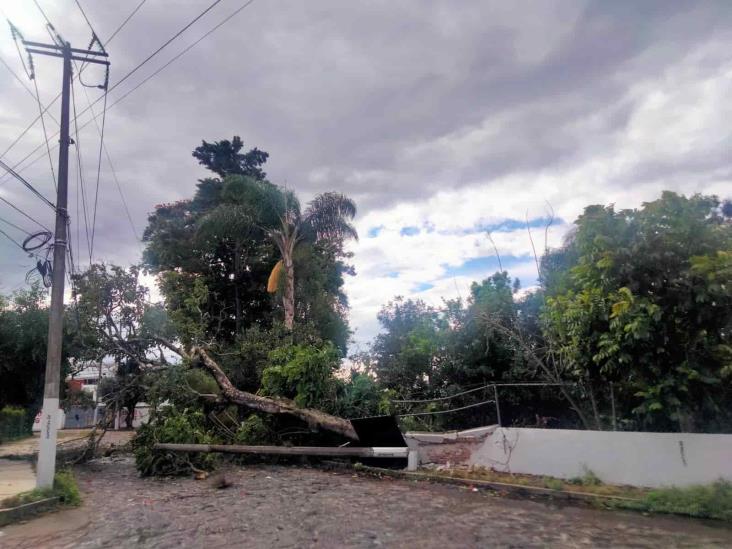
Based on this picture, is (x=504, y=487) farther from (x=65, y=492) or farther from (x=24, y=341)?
(x=24, y=341)

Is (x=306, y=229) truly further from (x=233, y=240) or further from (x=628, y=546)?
(x=628, y=546)

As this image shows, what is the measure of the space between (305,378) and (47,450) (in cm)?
611

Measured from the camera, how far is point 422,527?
6.92 m

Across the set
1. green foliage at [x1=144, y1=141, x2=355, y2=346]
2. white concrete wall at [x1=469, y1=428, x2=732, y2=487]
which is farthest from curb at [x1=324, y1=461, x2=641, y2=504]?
green foliage at [x1=144, y1=141, x2=355, y2=346]

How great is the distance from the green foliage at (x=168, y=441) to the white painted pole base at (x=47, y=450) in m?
3.21

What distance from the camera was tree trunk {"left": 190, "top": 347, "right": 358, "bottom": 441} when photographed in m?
12.9

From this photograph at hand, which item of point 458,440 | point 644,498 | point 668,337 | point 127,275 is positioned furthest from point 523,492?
Answer: point 127,275

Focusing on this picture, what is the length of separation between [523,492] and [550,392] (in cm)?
368

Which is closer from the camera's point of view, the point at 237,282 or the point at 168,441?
the point at 168,441

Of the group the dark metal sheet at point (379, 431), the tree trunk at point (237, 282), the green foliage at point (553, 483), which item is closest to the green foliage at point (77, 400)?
the dark metal sheet at point (379, 431)

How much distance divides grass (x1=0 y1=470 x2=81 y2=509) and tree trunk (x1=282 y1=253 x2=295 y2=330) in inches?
408

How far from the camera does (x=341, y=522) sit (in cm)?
729

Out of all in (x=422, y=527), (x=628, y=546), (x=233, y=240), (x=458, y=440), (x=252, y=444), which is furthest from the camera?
(x=233, y=240)

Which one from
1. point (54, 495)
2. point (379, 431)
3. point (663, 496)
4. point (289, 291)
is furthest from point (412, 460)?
point (289, 291)
